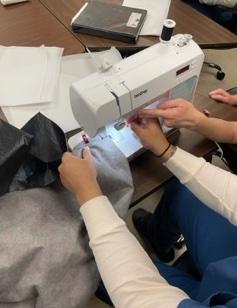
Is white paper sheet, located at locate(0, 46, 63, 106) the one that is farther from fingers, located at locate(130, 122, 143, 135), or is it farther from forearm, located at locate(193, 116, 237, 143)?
forearm, located at locate(193, 116, 237, 143)

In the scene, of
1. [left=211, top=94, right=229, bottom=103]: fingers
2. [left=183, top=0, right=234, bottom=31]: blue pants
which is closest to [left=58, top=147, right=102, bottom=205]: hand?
[left=211, top=94, right=229, bottom=103]: fingers

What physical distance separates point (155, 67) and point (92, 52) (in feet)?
1.32

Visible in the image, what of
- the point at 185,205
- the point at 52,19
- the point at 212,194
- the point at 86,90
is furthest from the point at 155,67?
the point at 52,19

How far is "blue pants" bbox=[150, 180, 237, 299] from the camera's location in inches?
38.0

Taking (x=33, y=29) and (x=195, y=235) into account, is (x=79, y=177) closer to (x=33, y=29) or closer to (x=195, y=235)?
(x=195, y=235)

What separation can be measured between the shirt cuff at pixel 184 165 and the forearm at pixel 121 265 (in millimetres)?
222

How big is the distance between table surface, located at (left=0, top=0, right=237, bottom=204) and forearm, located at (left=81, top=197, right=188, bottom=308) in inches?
10.3

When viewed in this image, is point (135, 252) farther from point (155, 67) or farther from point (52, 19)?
point (52, 19)

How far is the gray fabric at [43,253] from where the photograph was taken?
0.69m

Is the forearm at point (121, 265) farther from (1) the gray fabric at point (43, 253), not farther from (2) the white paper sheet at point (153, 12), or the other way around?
(2) the white paper sheet at point (153, 12)

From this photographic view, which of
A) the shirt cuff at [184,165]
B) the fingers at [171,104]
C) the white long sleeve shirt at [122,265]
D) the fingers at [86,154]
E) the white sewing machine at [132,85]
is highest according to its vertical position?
the white sewing machine at [132,85]

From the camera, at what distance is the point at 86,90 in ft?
2.53

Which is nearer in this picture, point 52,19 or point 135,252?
point 135,252

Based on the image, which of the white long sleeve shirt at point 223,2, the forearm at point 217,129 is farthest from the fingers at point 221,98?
the white long sleeve shirt at point 223,2
